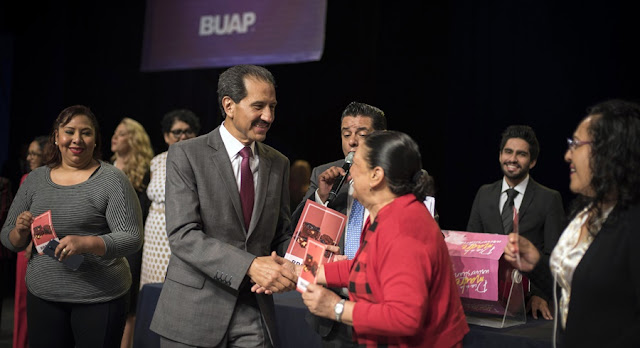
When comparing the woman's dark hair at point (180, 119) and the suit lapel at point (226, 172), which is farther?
the woman's dark hair at point (180, 119)

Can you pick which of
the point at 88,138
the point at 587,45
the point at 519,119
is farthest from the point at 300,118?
the point at 88,138

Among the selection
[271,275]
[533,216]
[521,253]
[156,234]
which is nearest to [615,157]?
[521,253]

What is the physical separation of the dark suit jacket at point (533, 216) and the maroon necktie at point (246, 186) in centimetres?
161

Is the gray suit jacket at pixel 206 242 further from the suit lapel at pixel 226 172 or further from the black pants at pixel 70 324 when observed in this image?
the black pants at pixel 70 324

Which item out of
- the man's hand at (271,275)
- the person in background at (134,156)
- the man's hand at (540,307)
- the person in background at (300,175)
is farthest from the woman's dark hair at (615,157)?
the person in background at (300,175)

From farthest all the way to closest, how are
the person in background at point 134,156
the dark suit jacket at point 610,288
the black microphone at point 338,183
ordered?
the person in background at point 134,156 < the black microphone at point 338,183 < the dark suit jacket at point 610,288

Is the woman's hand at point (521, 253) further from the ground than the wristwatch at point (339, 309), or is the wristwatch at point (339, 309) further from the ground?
the woman's hand at point (521, 253)

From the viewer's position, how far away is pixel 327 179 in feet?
8.81

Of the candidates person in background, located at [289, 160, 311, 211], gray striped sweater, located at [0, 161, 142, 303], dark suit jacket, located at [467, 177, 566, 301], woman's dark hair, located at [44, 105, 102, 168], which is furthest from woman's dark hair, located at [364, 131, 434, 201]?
person in background, located at [289, 160, 311, 211]

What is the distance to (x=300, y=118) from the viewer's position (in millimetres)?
6504

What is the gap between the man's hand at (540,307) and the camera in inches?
124

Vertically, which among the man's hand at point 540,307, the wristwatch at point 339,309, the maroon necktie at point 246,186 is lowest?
the man's hand at point 540,307

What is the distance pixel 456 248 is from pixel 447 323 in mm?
946

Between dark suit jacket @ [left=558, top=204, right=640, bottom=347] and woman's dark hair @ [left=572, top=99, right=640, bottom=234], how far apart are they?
1.9 inches
